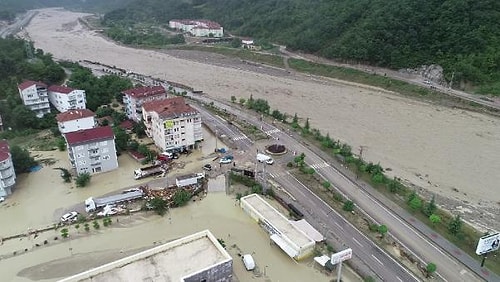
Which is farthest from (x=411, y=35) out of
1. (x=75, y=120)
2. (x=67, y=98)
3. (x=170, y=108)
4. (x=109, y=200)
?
(x=109, y=200)

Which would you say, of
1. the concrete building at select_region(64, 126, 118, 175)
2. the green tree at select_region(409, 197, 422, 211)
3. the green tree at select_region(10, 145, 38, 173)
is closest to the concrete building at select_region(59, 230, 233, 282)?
the green tree at select_region(409, 197, 422, 211)

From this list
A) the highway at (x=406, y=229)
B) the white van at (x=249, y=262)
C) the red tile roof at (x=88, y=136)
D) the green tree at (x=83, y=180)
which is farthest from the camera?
the red tile roof at (x=88, y=136)

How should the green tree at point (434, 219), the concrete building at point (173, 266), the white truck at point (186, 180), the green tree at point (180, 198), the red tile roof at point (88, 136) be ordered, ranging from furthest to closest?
the red tile roof at point (88, 136)
the white truck at point (186, 180)
the green tree at point (180, 198)
the green tree at point (434, 219)
the concrete building at point (173, 266)

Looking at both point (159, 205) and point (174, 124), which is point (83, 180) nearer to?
point (159, 205)

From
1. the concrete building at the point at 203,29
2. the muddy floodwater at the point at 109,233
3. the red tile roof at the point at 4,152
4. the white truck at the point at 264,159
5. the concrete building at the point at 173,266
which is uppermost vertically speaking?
the concrete building at the point at 203,29

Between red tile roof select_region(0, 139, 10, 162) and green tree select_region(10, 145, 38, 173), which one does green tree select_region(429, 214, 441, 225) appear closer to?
red tile roof select_region(0, 139, 10, 162)

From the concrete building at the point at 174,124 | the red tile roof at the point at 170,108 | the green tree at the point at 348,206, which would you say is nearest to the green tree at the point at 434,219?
the green tree at the point at 348,206

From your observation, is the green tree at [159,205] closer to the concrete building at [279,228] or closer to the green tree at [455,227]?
the concrete building at [279,228]

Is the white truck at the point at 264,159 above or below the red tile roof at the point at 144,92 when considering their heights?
below
